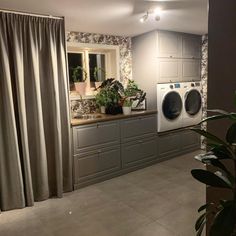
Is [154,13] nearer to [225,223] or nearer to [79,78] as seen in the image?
[79,78]

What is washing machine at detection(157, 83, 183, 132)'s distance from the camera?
3.99m

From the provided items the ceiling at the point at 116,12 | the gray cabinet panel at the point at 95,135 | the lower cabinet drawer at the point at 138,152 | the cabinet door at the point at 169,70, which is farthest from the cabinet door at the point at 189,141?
the ceiling at the point at 116,12

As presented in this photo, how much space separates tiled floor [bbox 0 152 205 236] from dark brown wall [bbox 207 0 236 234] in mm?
1041

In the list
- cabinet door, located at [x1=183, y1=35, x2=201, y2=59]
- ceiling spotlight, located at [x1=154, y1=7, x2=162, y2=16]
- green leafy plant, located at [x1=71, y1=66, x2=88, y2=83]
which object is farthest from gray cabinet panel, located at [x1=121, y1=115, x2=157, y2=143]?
ceiling spotlight, located at [x1=154, y1=7, x2=162, y2=16]

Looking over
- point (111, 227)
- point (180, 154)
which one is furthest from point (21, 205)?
point (180, 154)

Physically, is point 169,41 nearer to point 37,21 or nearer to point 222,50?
point 37,21

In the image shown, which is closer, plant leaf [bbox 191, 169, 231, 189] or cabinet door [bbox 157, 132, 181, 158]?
plant leaf [bbox 191, 169, 231, 189]

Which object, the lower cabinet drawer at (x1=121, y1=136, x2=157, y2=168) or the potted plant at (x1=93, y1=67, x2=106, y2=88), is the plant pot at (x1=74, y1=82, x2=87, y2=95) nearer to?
the potted plant at (x1=93, y1=67, x2=106, y2=88)

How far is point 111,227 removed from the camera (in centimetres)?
230

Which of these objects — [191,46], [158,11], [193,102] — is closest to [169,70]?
[191,46]

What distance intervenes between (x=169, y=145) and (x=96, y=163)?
5.04 ft

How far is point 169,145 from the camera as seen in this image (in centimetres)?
425

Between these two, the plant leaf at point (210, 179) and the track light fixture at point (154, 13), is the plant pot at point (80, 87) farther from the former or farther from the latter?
the plant leaf at point (210, 179)

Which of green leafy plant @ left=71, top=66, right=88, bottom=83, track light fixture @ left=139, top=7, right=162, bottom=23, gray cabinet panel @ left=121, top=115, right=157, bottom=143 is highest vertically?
track light fixture @ left=139, top=7, right=162, bottom=23
